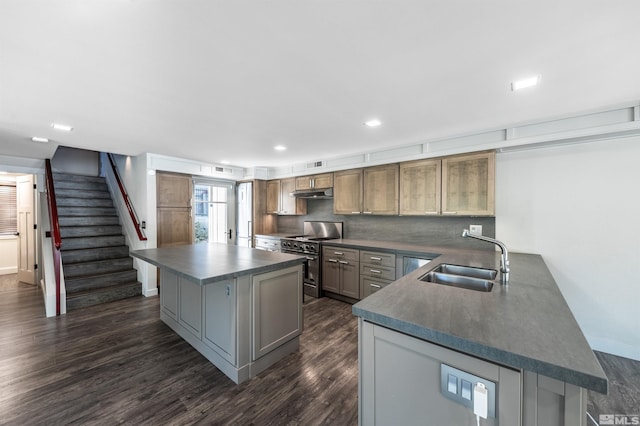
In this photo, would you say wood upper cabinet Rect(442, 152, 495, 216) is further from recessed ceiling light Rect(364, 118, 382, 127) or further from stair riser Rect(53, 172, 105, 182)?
stair riser Rect(53, 172, 105, 182)

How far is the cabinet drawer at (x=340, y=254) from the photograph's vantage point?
12.9 ft

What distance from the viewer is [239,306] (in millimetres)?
2182

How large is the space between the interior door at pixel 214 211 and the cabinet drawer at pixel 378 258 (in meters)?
3.53

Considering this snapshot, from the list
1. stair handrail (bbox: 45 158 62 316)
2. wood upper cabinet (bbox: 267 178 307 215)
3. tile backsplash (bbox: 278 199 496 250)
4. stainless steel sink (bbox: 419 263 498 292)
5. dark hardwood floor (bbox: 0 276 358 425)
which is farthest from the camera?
wood upper cabinet (bbox: 267 178 307 215)

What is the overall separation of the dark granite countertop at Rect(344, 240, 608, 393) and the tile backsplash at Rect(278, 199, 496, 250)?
179 cm

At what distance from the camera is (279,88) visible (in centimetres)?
208

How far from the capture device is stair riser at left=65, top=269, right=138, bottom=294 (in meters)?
4.01

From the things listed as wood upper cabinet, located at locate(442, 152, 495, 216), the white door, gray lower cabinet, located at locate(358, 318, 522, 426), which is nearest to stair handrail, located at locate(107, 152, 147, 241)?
the white door

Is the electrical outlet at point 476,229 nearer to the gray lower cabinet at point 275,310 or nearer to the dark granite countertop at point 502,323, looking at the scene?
the dark granite countertop at point 502,323

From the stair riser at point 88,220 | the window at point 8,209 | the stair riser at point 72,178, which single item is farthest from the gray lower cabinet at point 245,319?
the window at point 8,209

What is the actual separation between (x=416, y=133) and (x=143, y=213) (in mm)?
4682

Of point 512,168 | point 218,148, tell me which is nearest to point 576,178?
point 512,168

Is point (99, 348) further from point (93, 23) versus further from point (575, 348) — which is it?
point (575, 348)

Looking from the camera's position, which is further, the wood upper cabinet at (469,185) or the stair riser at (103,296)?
the stair riser at (103,296)
